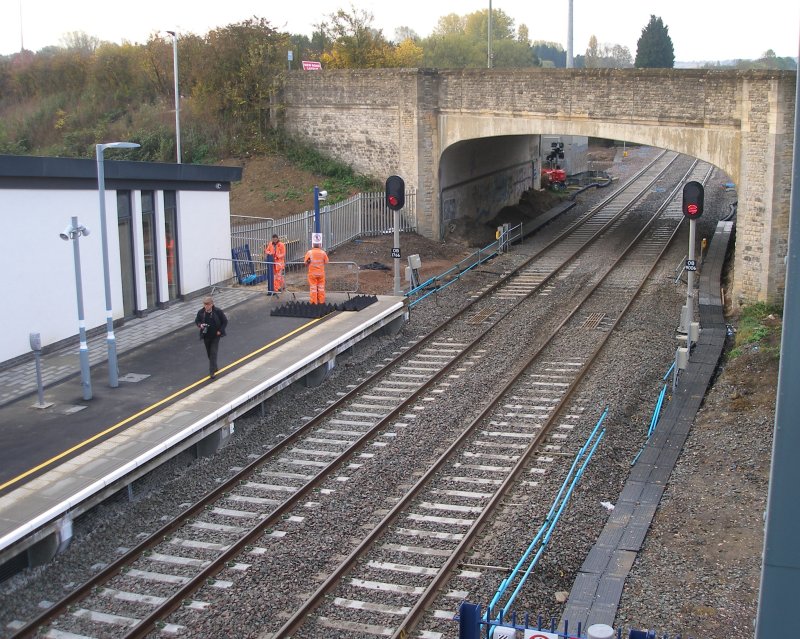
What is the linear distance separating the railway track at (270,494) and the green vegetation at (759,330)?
3235mm

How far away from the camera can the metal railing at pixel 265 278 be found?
22016 millimetres

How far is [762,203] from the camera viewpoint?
22266 millimetres

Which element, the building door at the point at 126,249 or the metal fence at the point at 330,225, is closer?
the building door at the point at 126,249

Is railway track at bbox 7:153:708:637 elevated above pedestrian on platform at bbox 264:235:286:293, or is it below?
below

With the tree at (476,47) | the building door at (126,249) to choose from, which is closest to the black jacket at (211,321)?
the building door at (126,249)

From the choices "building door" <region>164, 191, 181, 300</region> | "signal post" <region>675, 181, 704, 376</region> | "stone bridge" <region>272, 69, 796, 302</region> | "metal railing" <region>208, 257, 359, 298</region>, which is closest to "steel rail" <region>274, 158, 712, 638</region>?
"signal post" <region>675, 181, 704, 376</region>

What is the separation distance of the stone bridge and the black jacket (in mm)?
13538

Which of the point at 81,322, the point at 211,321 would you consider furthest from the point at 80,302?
the point at 211,321

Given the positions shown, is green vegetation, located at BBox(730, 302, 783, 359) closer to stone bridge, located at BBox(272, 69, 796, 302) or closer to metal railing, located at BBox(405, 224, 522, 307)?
stone bridge, located at BBox(272, 69, 796, 302)

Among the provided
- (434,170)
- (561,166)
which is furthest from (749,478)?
(561,166)

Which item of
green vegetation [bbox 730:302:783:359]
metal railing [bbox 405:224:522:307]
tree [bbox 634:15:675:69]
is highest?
tree [bbox 634:15:675:69]

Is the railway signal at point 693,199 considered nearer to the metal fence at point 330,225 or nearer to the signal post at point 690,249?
the signal post at point 690,249

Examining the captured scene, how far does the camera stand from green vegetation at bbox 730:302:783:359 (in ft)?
58.2

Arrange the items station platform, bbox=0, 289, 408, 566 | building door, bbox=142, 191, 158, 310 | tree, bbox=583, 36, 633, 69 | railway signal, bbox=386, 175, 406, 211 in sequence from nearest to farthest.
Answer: station platform, bbox=0, 289, 408, 566, building door, bbox=142, 191, 158, 310, railway signal, bbox=386, 175, 406, 211, tree, bbox=583, 36, 633, 69
